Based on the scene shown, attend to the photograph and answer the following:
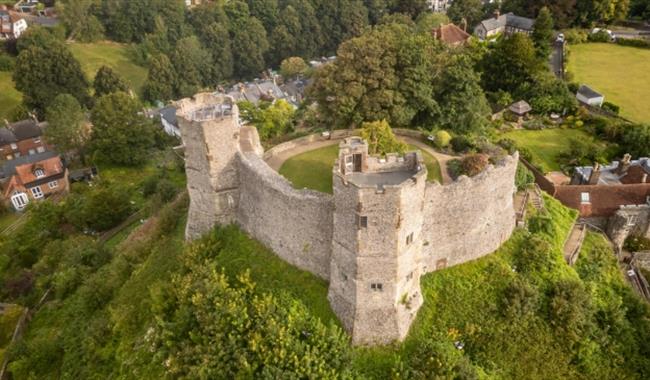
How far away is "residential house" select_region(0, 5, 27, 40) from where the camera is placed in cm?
8706

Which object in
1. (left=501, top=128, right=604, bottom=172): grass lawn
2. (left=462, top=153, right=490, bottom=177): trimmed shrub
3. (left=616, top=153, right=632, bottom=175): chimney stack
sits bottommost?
(left=501, top=128, right=604, bottom=172): grass lawn

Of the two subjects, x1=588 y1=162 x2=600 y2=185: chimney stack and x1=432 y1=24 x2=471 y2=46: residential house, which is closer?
x1=588 y1=162 x2=600 y2=185: chimney stack

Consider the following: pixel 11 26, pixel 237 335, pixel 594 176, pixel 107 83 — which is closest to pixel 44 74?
pixel 107 83

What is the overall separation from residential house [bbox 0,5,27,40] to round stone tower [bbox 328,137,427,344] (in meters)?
89.7

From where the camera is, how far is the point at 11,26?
87312 mm

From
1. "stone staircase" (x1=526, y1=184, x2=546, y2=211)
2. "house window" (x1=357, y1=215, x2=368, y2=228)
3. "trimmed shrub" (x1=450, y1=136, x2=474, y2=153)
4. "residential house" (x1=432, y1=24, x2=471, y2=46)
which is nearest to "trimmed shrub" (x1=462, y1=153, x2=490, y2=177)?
"trimmed shrub" (x1=450, y1=136, x2=474, y2=153)

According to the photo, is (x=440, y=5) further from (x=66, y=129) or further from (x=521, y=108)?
(x=66, y=129)

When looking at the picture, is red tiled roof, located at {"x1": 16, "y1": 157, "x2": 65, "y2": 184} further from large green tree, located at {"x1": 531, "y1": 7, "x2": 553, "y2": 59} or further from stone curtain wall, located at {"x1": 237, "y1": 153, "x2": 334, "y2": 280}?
large green tree, located at {"x1": 531, "y1": 7, "x2": 553, "y2": 59}

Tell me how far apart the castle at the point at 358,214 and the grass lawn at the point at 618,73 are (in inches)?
1352

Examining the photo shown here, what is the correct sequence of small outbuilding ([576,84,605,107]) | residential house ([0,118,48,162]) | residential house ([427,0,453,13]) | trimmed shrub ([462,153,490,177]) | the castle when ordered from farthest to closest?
residential house ([427,0,453,13]), residential house ([0,118,48,162]), small outbuilding ([576,84,605,107]), trimmed shrub ([462,153,490,177]), the castle

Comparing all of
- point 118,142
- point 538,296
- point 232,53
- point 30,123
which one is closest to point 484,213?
point 538,296

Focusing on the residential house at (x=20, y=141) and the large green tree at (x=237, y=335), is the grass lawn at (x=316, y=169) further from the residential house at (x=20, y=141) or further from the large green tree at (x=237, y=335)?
the residential house at (x=20, y=141)

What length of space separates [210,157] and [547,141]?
109 ft

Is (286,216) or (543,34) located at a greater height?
(543,34)
